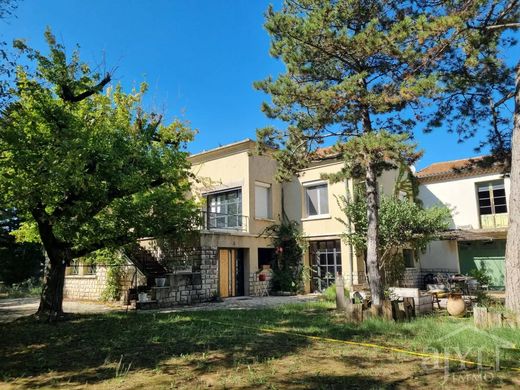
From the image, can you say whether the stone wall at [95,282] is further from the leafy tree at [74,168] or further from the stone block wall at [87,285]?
the leafy tree at [74,168]

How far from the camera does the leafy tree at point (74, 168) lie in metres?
9.25

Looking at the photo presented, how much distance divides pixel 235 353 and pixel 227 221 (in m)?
13.1

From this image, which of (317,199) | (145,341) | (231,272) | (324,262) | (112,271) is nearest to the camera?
(145,341)

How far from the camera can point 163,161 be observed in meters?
11.7

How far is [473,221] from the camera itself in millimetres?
23094

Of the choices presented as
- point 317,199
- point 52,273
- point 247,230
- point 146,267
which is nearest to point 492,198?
point 317,199

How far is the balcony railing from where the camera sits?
1848cm

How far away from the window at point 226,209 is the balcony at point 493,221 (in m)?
Result: 14.3

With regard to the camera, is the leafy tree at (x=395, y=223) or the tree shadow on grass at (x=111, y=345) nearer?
the tree shadow on grass at (x=111, y=345)

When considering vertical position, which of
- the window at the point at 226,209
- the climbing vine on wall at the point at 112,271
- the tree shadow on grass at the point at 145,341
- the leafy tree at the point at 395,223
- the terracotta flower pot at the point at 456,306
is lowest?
the tree shadow on grass at the point at 145,341

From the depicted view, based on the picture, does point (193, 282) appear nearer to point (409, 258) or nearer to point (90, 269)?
point (90, 269)

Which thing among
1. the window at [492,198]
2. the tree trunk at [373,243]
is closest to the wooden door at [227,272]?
the tree trunk at [373,243]

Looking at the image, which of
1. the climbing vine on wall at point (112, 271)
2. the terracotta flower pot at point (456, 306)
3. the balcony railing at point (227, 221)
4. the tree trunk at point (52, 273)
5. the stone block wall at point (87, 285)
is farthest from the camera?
the balcony railing at point (227, 221)

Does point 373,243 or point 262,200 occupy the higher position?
point 262,200
